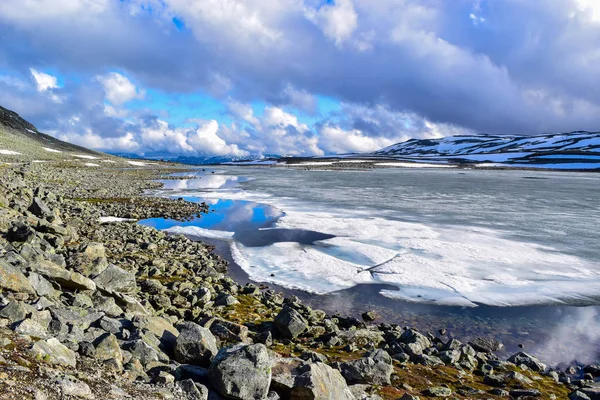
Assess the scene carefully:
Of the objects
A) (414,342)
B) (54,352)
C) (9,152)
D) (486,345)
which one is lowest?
(486,345)

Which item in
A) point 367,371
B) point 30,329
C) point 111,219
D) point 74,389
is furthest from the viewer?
point 111,219

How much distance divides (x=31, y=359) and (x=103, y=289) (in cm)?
374

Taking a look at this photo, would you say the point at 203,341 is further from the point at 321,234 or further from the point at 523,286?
the point at 321,234

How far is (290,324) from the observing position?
8.20 meters

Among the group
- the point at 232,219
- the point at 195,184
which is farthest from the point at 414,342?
the point at 195,184

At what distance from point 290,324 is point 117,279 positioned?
4.26 metres

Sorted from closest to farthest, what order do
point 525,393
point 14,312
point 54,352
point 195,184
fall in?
point 54,352 < point 14,312 < point 525,393 < point 195,184

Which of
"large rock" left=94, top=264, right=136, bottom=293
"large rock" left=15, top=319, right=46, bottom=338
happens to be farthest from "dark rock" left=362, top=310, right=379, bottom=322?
"large rock" left=15, top=319, right=46, bottom=338

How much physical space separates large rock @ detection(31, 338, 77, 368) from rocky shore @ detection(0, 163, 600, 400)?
0.02 m

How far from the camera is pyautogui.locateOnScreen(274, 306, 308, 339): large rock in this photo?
26.9ft

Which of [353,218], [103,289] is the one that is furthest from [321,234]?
[103,289]

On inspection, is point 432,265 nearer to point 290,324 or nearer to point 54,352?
point 290,324

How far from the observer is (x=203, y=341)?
564 cm

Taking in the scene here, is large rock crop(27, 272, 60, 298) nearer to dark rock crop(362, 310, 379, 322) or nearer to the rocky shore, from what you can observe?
the rocky shore
